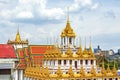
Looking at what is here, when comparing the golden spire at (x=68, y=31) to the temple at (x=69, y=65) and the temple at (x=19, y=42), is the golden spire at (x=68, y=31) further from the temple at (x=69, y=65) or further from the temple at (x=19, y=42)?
the temple at (x=19, y=42)

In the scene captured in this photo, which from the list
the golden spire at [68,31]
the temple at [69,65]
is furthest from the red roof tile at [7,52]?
the golden spire at [68,31]

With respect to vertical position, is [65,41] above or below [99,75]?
above

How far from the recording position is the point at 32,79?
35.1 meters

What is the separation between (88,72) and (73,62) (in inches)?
60.9

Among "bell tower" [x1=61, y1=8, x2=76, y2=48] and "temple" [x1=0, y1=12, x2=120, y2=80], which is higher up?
"bell tower" [x1=61, y1=8, x2=76, y2=48]

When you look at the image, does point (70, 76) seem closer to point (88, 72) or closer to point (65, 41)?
point (88, 72)

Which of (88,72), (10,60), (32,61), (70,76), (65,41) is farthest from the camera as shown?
(10,60)

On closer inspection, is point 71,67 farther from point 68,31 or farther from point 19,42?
point 19,42

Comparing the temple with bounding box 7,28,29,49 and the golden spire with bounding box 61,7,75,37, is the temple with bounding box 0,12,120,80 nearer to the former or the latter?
the golden spire with bounding box 61,7,75,37

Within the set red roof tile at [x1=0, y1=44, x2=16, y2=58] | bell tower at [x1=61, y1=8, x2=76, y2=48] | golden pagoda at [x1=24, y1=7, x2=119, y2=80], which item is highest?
bell tower at [x1=61, y1=8, x2=76, y2=48]

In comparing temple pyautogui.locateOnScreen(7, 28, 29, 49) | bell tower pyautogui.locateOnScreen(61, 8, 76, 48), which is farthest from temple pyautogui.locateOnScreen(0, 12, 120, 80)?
temple pyautogui.locateOnScreen(7, 28, 29, 49)

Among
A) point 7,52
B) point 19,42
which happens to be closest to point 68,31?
point 7,52

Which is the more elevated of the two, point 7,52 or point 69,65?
point 7,52

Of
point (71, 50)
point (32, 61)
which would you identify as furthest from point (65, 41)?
point (32, 61)
